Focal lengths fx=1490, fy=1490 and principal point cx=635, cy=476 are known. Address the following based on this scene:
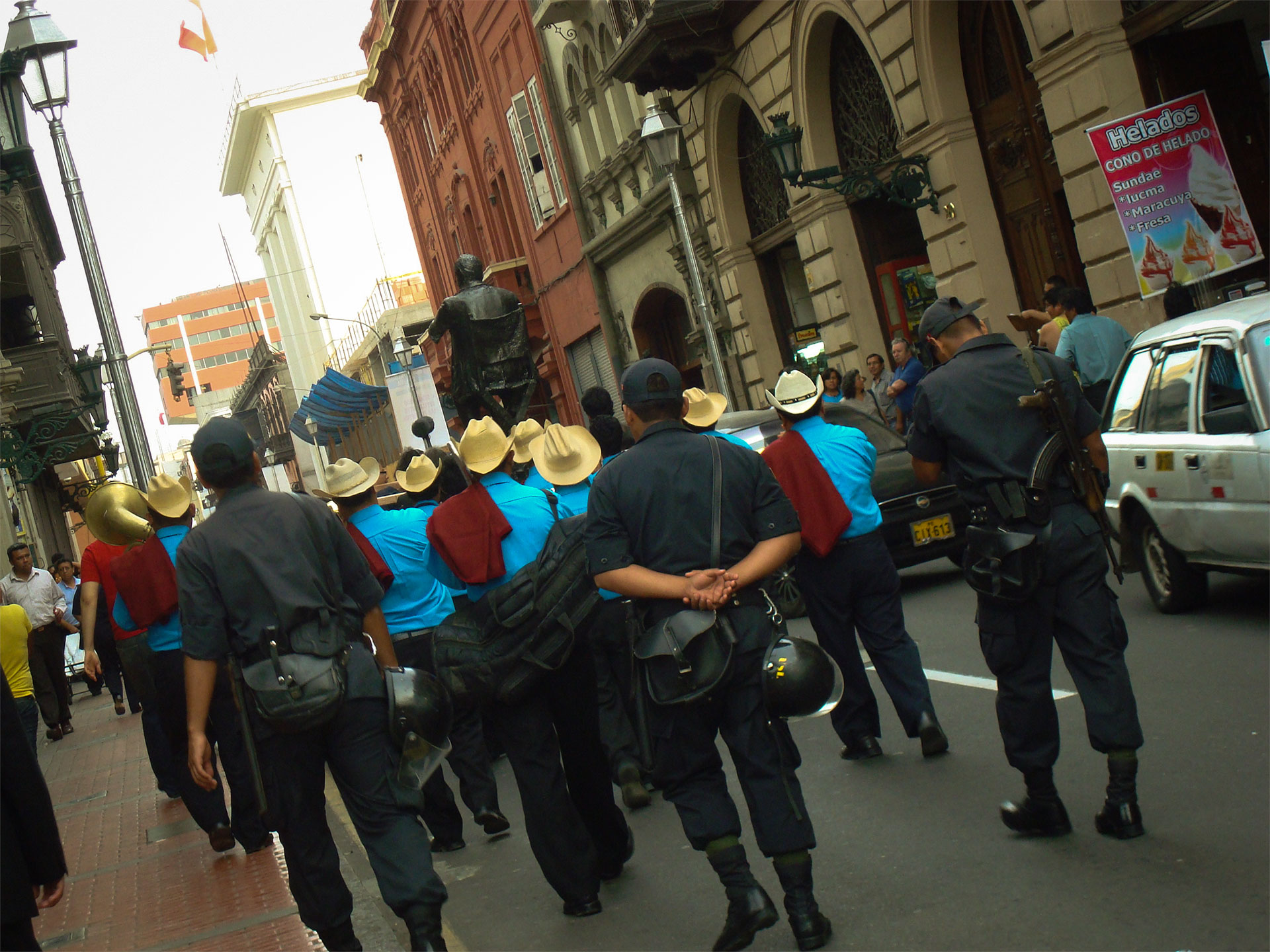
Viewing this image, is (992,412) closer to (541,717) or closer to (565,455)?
(541,717)

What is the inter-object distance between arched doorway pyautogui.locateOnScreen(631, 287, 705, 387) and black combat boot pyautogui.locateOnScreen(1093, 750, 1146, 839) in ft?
73.4

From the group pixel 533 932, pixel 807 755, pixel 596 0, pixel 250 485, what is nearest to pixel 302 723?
pixel 250 485

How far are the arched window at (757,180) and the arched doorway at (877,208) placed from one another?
185 cm

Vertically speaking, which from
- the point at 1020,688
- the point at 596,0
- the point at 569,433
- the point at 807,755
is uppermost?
the point at 596,0

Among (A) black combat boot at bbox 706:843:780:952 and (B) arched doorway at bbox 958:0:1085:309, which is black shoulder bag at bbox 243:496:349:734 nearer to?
(A) black combat boot at bbox 706:843:780:952

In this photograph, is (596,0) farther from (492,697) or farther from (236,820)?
(492,697)

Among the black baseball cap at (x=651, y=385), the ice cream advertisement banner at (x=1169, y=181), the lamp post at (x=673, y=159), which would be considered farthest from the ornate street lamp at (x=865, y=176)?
the black baseball cap at (x=651, y=385)

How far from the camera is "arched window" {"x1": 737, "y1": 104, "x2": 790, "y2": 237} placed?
21.8 m

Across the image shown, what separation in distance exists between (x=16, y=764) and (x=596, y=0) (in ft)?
77.5

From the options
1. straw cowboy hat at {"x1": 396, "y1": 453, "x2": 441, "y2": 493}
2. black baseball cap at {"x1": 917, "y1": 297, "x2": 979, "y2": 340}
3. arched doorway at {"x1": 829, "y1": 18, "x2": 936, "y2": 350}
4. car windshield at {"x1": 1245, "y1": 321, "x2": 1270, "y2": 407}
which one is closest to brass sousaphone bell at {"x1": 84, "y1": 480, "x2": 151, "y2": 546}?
straw cowboy hat at {"x1": 396, "y1": 453, "x2": 441, "y2": 493}

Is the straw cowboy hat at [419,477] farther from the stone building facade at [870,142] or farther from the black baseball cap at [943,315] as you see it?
the stone building facade at [870,142]

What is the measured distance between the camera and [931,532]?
1142cm

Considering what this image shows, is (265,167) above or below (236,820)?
above

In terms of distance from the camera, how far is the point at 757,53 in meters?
20.4
